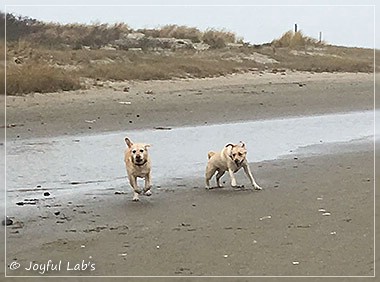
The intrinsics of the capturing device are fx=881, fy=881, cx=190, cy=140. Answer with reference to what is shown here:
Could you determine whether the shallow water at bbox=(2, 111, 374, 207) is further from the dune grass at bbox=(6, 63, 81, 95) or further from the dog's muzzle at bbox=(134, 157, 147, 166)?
the dune grass at bbox=(6, 63, 81, 95)

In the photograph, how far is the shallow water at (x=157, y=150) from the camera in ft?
31.3

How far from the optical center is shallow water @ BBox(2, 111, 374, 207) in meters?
9.54

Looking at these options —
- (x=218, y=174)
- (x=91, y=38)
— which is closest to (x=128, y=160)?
(x=218, y=174)

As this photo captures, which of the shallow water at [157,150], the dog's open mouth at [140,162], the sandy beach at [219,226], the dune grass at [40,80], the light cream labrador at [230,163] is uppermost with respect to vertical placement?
the dune grass at [40,80]

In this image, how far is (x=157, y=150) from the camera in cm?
1191

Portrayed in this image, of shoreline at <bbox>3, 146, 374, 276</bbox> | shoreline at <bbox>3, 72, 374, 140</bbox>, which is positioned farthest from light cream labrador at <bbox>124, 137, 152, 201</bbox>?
shoreline at <bbox>3, 72, 374, 140</bbox>

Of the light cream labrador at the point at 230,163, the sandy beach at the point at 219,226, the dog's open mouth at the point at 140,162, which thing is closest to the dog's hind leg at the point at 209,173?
the light cream labrador at the point at 230,163

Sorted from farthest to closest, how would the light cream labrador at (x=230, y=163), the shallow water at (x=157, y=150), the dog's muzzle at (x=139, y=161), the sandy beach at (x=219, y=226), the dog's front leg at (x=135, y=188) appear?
the shallow water at (x=157, y=150) → the light cream labrador at (x=230, y=163) → the dog's muzzle at (x=139, y=161) → the dog's front leg at (x=135, y=188) → the sandy beach at (x=219, y=226)

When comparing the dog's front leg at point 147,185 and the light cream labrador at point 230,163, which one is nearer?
the dog's front leg at point 147,185

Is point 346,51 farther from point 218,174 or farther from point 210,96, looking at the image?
point 218,174

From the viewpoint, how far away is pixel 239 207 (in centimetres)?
785

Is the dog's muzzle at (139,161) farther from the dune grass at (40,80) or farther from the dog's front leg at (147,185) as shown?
the dune grass at (40,80)

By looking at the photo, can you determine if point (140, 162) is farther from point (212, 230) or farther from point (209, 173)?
point (212, 230)

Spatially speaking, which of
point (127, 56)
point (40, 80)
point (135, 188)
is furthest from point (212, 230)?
point (127, 56)
